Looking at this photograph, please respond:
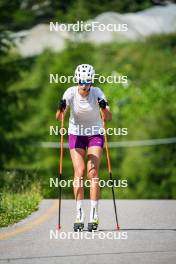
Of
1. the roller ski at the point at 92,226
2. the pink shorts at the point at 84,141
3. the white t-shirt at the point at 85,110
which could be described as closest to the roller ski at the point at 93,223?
the roller ski at the point at 92,226

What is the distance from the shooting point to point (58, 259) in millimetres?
10570

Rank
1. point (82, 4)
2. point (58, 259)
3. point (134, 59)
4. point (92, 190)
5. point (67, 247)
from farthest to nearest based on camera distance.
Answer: point (134, 59), point (82, 4), point (92, 190), point (67, 247), point (58, 259)

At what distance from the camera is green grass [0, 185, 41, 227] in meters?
14.3

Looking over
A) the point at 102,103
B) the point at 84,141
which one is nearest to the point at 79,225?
the point at 84,141

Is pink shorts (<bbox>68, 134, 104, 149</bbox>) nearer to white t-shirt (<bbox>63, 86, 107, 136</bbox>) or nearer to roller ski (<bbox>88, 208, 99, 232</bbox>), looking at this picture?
white t-shirt (<bbox>63, 86, 107, 136</bbox>)

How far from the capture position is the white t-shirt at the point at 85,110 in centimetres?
1281

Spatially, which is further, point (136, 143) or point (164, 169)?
point (136, 143)

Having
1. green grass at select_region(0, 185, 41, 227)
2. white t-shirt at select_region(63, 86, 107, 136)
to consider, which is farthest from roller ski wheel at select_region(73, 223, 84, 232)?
green grass at select_region(0, 185, 41, 227)

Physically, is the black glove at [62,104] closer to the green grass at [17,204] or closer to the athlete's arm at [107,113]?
the athlete's arm at [107,113]

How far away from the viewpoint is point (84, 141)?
43.1 feet

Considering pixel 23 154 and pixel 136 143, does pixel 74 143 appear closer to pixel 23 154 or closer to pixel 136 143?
pixel 23 154

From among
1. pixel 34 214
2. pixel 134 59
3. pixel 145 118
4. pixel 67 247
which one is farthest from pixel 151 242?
pixel 134 59

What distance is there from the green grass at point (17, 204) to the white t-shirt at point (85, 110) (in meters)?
1.78

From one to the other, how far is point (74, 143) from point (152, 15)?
62.8 meters
